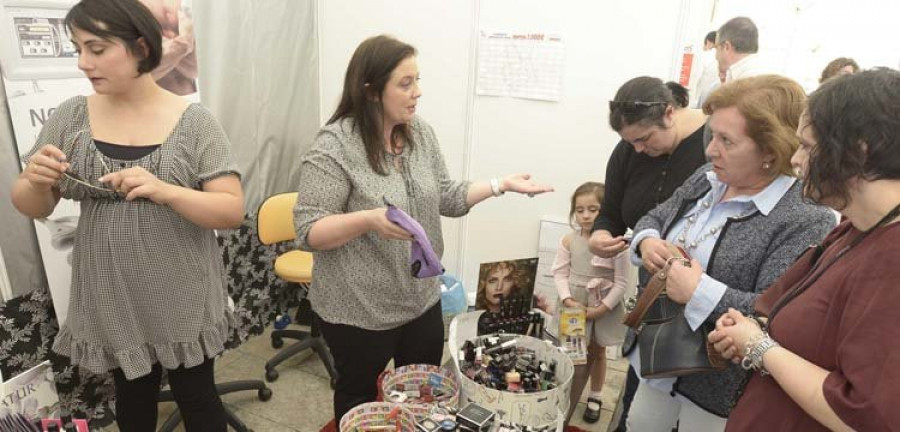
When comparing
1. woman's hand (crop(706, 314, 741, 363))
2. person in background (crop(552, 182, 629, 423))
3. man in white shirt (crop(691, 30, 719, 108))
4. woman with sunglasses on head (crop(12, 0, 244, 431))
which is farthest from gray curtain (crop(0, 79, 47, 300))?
man in white shirt (crop(691, 30, 719, 108))

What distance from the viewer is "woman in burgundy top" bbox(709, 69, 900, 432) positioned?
0.80 metres

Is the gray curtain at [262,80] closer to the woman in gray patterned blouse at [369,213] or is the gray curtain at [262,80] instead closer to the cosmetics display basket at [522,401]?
the woman in gray patterned blouse at [369,213]

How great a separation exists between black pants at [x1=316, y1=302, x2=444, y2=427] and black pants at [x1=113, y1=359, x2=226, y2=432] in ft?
1.31

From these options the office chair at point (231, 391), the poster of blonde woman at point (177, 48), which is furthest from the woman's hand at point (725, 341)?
the poster of blonde woman at point (177, 48)

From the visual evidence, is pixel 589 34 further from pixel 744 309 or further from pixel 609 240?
pixel 744 309

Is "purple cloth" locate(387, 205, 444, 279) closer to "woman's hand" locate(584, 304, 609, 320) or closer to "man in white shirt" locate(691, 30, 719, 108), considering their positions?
"woman's hand" locate(584, 304, 609, 320)

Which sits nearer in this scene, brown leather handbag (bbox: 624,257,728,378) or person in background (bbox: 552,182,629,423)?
brown leather handbag (bbox: 624,257,728,378)

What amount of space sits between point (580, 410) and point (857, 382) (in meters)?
1.92

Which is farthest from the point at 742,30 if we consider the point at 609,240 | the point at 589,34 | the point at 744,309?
the point at 744,309

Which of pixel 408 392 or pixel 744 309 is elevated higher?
pixel 744 309

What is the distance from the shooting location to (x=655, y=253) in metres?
1.39

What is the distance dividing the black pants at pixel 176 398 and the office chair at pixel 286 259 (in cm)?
92

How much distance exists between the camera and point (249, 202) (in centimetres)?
299

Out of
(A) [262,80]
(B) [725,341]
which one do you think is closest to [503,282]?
(B) [725,341]
